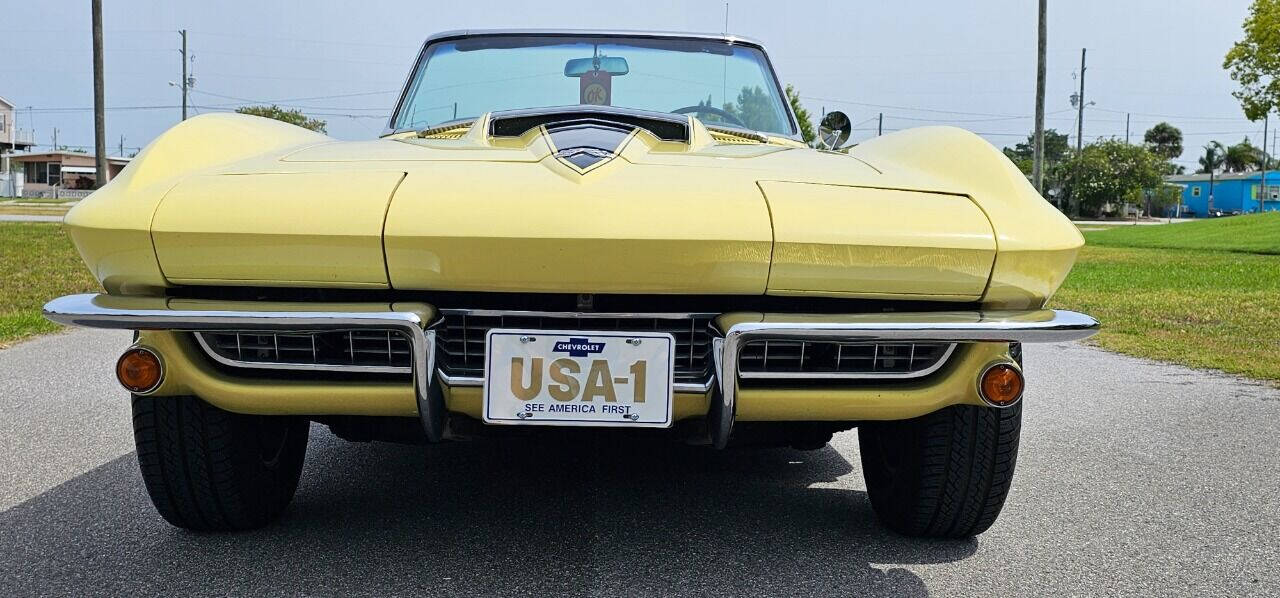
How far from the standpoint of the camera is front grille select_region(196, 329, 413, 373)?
7.31ft

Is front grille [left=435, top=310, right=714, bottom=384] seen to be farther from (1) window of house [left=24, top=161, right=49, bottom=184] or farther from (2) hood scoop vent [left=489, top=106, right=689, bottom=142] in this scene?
(1) window of house [left=24, top=161, right=49, bottom=184]

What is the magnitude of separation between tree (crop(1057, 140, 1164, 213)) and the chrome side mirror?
61568 millimetres

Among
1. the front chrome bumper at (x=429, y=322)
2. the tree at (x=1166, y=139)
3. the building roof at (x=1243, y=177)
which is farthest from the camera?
the tree at (x=1166, y=139)

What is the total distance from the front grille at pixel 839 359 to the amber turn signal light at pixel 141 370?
1.20m

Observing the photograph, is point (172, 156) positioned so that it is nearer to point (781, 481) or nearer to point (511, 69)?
point (511, 69)

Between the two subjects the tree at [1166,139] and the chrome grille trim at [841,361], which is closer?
the chrome grille trim at [841,361]

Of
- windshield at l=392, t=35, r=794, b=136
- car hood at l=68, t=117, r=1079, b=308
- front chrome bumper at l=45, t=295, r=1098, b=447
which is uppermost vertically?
windshield at l=392, t=35, r=794, b=136

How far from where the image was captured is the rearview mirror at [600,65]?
389cm

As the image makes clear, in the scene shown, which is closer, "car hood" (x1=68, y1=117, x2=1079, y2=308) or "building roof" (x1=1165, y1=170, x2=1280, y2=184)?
"car hood" (x1=68, y1=117, x2=1079, y2=308)

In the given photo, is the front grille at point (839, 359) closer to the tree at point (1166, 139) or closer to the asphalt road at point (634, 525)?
the asphalt road at point (634, 525)

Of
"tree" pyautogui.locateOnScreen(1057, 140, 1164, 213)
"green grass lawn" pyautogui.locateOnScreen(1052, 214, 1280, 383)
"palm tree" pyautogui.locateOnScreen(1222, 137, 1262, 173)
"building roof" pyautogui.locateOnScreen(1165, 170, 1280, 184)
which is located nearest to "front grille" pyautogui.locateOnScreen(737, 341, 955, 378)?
"green grass lawn" pyautogui.locateOnScreen(1052, 214, 1280, 383)

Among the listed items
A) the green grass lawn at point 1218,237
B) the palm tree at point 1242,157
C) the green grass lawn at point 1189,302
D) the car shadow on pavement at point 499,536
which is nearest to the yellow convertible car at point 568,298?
the car shadow on pavement at point 499,536

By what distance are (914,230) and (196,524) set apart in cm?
179

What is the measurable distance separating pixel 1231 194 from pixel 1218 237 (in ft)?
206
